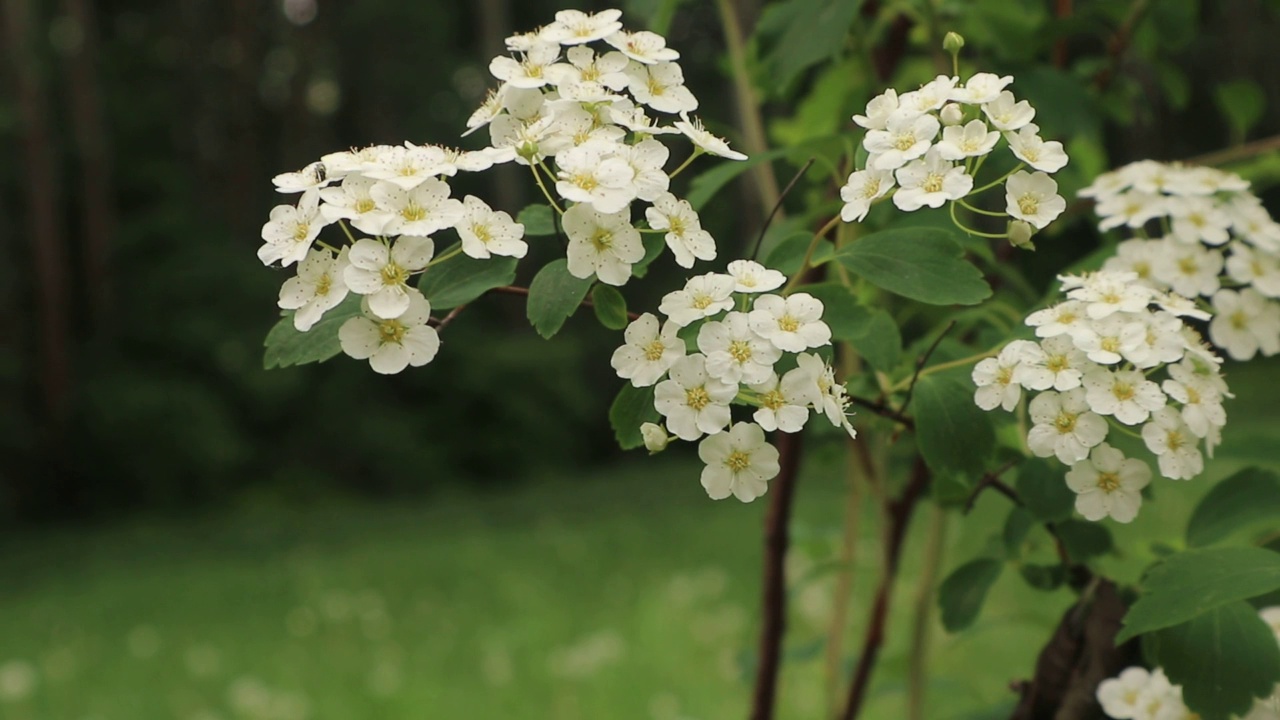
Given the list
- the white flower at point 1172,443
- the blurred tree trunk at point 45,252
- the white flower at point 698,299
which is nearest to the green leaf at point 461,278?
the white flower at point 698,299

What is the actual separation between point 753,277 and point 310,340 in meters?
0.31

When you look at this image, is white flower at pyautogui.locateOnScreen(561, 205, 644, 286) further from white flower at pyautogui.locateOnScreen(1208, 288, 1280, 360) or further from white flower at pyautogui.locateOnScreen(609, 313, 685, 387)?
white flower at pyautogui.locateOnScreen(1208, 288, 1280, 360)

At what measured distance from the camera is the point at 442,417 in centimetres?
1091

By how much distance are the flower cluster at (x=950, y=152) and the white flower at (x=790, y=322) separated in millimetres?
80

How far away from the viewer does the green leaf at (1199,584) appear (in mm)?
795

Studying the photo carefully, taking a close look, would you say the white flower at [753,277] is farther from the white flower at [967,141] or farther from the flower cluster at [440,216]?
the white flower at [967,141]

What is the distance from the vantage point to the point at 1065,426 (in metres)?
0.80

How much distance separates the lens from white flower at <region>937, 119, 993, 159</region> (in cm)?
78

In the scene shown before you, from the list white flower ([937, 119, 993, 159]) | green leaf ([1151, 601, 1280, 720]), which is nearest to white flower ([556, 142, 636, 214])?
white flower ([937, 119, 993, 159])

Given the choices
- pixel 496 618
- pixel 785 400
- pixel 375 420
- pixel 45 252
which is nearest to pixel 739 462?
pixel 785 400

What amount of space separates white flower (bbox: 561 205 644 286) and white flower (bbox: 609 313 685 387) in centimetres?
3

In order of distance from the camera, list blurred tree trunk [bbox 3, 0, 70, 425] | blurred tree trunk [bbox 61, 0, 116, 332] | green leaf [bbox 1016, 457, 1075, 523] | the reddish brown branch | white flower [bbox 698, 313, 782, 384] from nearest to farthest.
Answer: white flower [bbox 698, 313, 782, 384]
green leaf [bbox 1016, 457, 1075, 523]
the reddish brown branch
blurred tree trunk [bbox 3, 0, 70, 425]
blurred tree trunk [bbox 61, 0, 116, 332]

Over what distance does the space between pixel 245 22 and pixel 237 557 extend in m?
7.10

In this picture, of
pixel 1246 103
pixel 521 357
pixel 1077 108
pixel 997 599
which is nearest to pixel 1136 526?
pixel 997 599
